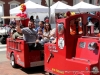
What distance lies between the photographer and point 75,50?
200 inches

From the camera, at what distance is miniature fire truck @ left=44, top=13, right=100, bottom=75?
4.46 m

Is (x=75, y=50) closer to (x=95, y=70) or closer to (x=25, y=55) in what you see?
(x=95, y=70)

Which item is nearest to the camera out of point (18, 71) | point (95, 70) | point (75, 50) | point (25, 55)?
point (95, 70)

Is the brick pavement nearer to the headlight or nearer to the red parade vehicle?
the red parade vehicle

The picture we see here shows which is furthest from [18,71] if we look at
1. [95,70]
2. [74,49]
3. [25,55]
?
[95,70]

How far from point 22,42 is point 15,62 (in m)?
1.20

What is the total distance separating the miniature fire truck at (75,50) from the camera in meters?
4.46

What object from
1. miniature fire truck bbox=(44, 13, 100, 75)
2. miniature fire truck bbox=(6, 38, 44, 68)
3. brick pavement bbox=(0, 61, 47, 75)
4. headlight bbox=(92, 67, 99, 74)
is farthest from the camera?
brick pavement bbox=(0, 61, 47, 75)

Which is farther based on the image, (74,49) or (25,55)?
(25,55)

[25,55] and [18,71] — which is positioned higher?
[25,55]

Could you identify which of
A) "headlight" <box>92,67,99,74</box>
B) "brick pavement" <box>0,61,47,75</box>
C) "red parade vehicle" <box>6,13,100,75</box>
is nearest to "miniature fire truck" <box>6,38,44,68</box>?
→ "brick pavement" <box>0,61,47,75</box>

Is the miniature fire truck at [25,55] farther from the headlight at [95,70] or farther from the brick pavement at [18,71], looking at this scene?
the headlight at [95,70]

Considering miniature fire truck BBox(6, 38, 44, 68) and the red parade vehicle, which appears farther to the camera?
miniature fire truck BBox(6, 38, 44, 68)

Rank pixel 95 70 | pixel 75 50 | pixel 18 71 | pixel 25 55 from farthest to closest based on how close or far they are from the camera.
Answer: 1. pixel 18 71
2. pixel 25 55
3. pixel 75 50
4. pixel 95 70
